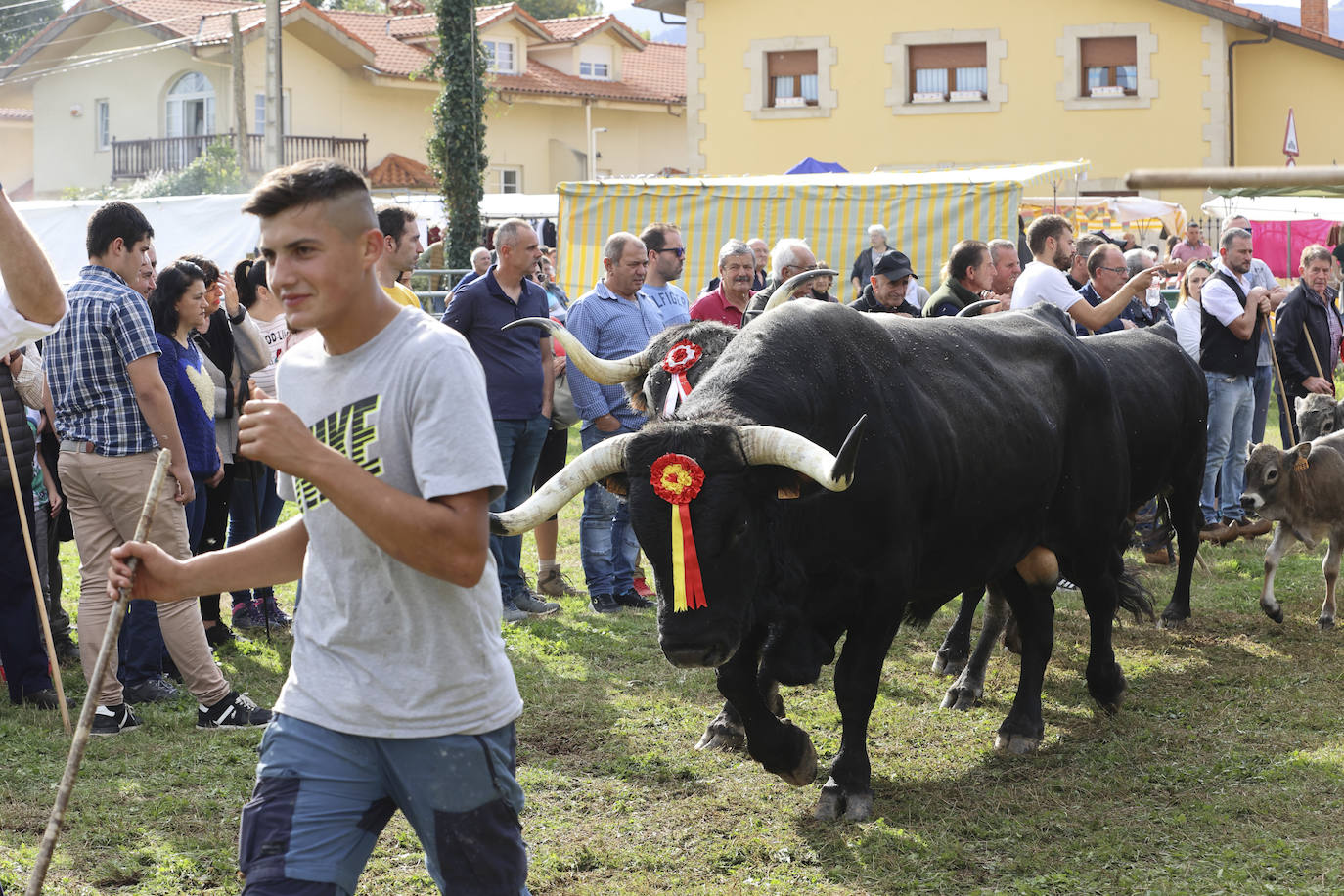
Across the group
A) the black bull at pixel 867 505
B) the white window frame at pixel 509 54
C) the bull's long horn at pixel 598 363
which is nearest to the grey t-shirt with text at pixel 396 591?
the black bull at pixel 867 505

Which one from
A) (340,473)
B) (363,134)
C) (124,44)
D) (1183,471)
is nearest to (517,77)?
(363,134)

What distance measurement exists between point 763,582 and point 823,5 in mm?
27817

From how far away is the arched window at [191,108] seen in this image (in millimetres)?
41656

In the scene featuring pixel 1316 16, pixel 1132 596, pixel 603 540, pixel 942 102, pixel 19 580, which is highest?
pixel 1316 16

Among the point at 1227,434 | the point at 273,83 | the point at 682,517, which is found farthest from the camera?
the point at 273,83

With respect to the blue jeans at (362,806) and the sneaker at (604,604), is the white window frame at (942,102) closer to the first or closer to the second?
the sneaker at (604,604)

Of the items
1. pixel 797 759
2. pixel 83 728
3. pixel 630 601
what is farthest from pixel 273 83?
pixel 83 728

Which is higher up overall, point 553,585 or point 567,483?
point 567,483

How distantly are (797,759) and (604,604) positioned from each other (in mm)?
3683

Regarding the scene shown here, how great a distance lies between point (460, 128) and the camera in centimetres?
2600

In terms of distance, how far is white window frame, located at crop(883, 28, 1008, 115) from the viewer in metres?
29.9

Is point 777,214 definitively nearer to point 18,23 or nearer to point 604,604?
point 604,604

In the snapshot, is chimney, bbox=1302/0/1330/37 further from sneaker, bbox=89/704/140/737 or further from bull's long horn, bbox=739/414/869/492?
sneaker, bbox=89/704/140/737

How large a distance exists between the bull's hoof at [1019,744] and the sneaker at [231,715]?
3213 millimetres
